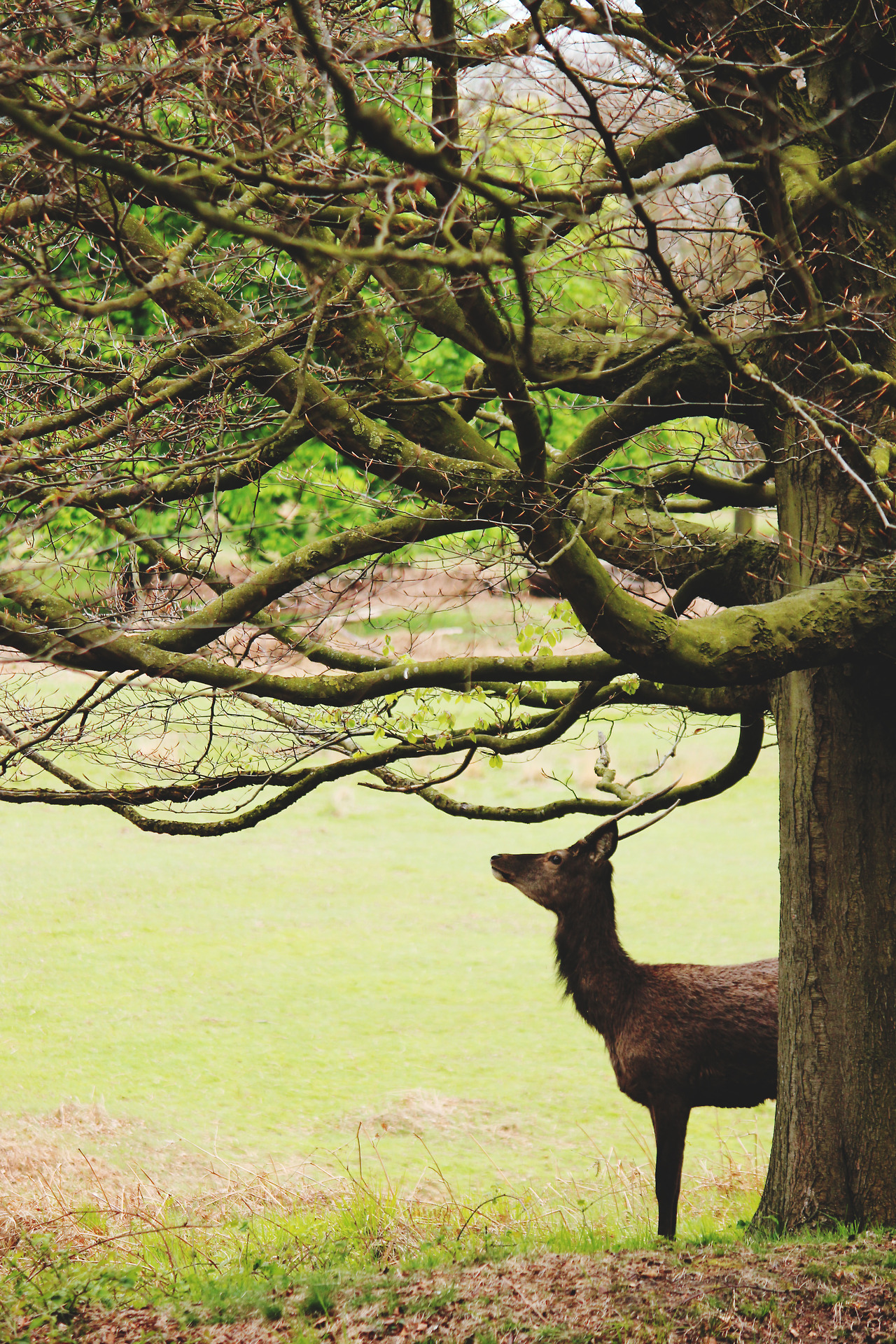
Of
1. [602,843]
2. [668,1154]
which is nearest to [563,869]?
[602,843]

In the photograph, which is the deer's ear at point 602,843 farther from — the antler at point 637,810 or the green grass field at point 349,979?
the green grass field at point 349,979

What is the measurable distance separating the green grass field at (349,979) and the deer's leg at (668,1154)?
232 cm

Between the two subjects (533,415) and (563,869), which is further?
(563,869)

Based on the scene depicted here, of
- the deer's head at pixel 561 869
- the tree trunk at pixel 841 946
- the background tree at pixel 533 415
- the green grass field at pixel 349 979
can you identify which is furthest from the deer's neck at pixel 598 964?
the green grass field at pixel 349 979

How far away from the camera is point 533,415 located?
3.58 metres

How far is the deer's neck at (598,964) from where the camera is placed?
22.2 ft

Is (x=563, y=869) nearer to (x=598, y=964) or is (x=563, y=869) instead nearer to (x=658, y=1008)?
(x=598, y=964)

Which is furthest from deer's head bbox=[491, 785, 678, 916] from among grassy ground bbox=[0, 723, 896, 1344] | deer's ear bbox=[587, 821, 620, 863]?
grassy ground bbox=[0, 723, 896, 1344]

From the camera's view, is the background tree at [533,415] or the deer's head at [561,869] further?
the deer's head at [561,869]

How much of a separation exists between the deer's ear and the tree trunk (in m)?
1.38

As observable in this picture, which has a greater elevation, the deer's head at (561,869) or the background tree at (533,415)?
the background tree at (533,415)

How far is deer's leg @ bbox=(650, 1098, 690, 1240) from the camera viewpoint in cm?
623

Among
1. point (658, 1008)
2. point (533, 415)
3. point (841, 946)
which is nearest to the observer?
point (533, 415)

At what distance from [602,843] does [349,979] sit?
7653 mm
